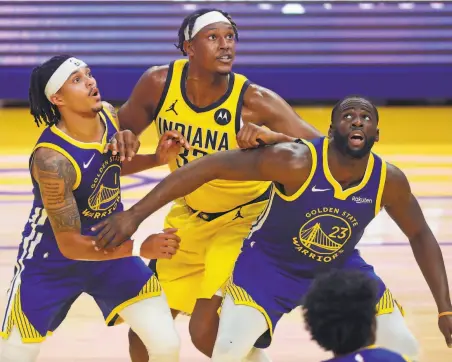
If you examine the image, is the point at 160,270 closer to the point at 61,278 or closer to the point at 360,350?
the point at 61,278

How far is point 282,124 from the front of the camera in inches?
184

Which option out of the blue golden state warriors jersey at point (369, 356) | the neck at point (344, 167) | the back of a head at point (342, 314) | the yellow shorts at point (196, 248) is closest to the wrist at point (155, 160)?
the yellow shorts at point (196, 248)

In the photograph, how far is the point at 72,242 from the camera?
405 centimetres

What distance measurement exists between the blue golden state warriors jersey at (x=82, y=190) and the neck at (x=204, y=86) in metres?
0.55

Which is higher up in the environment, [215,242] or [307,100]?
[215,242]

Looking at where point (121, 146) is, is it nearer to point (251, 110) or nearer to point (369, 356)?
point (251, 110)

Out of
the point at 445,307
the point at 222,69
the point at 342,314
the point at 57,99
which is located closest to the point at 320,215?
the point at 445,307

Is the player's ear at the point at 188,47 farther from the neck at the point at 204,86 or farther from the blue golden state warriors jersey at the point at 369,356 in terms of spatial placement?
the blue golden state warriors jersey at the point at 369,356

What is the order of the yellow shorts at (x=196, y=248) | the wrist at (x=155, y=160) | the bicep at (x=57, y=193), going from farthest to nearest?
1. the yellow shorts at (x=196, y=248)
2. the wrist at (x=155, y=160)
3. the bicep at (x=57, y=193)

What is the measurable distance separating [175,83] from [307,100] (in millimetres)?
7116

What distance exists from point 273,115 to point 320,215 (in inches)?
28.0

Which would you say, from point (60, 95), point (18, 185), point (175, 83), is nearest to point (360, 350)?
point (60, 95)

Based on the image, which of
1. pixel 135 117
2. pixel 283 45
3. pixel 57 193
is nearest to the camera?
pixel 57 193

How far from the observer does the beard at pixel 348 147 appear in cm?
407
